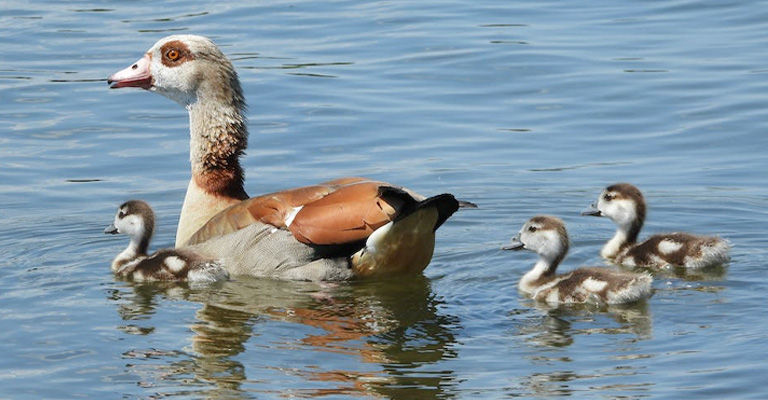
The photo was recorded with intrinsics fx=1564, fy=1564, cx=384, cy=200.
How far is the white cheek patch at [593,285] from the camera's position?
10.1 meters

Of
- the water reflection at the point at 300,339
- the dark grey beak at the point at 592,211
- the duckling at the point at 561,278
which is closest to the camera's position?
the water reflection at the point at 300,339

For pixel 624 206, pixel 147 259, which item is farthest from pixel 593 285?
pixel 147 259

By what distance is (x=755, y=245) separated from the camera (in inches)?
459

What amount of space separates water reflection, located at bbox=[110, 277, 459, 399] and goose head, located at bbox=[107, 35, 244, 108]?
1.78 m

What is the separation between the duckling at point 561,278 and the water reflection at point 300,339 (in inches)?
28.1

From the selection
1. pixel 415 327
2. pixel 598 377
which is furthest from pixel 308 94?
pixel 598 377

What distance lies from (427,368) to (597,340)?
1.12 meters

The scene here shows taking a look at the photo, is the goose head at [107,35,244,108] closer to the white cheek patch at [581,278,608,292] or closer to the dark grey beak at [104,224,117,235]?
the dark grey beak at [104,224,117,235]

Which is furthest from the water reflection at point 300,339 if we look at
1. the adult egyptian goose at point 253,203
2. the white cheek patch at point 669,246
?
the white cheek patch at point 669,246

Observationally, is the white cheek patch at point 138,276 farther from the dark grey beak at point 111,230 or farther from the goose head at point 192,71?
the goose head at point 192,71

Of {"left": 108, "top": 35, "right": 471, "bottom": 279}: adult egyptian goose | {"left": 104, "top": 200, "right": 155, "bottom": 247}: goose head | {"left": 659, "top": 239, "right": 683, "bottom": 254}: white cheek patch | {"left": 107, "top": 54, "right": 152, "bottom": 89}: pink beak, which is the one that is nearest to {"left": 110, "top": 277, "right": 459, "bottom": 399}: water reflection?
{"left": 108, "top": 35, "right": 471, "bottom": 279}: adult egyptian goose

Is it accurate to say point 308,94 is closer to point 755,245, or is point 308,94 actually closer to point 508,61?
point 508,61

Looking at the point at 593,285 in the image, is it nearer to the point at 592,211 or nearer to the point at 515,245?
the point at 515,245

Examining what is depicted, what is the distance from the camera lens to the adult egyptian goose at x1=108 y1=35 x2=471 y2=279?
10.5 meters
